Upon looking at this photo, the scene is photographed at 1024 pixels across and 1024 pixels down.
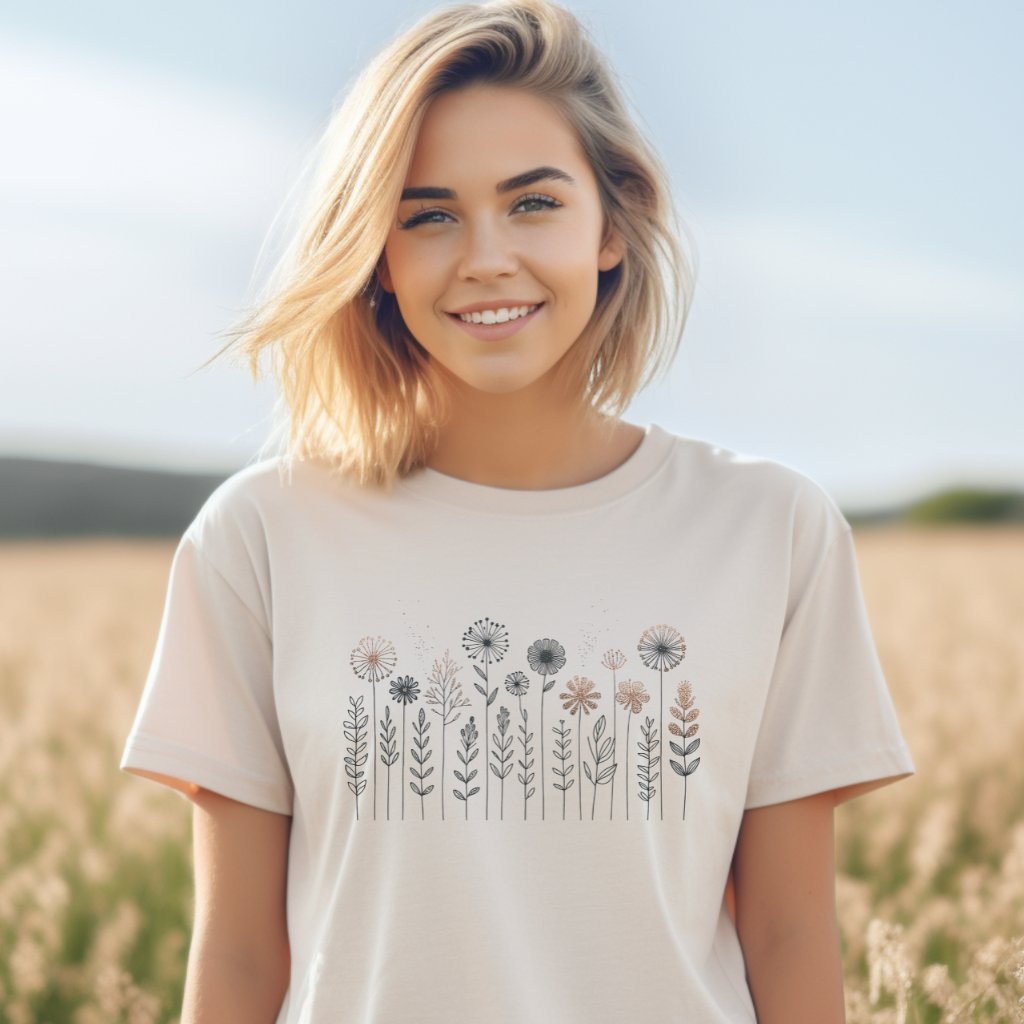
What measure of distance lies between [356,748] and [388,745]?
37mm

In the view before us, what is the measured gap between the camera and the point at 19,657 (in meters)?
4.90

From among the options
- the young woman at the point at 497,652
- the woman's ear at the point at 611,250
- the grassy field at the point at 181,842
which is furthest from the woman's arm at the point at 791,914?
the woman's ear at the point at 611,250

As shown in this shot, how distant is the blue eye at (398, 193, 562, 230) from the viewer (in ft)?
5.26

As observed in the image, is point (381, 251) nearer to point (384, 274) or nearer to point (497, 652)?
point (384, 274)

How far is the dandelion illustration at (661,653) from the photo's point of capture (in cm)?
157

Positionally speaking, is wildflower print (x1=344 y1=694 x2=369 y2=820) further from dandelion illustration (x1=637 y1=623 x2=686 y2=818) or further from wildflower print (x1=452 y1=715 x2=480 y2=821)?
dandelion illustration (x1=637 y1=623 x2=686 y2=818)

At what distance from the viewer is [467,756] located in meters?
1.55

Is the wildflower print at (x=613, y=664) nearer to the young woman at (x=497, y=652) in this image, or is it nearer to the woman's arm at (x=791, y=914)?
the young woman at (x=497, y=652)

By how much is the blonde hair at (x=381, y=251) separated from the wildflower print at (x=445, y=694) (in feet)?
0.83

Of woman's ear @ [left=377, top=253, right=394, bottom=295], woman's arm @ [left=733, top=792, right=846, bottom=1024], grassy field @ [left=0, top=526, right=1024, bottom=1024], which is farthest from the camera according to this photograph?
grassy field @ [left=0, top=526, right=1024, bottom=1024]

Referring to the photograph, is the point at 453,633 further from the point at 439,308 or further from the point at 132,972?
the point at 132,972

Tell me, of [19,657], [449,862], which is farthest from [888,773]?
[19,657]

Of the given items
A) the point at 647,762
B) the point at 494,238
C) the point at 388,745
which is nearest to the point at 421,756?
the point at 388,745

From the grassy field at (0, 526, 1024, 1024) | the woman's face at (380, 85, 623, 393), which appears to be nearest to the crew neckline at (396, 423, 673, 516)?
the woman's face at (380, 85, 623, 393)
